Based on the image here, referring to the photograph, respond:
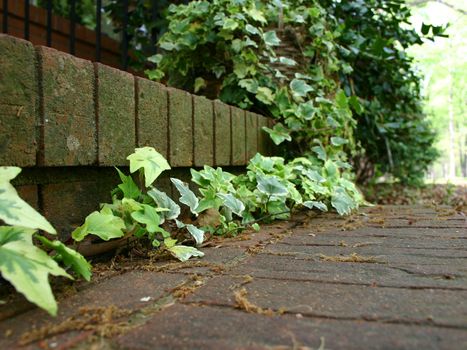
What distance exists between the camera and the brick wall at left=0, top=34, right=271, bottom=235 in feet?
3.45

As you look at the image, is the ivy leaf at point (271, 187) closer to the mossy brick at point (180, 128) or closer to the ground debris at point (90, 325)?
the mossy brick at point (180, 128)

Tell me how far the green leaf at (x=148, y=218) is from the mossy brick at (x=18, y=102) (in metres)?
0.32

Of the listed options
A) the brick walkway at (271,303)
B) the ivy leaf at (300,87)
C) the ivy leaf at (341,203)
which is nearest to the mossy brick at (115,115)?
the brick walkway at (271,303)

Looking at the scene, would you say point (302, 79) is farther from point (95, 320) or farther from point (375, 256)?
point (95, 320)

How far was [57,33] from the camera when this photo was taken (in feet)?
12.3

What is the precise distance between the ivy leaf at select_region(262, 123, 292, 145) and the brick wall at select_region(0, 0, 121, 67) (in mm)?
1886

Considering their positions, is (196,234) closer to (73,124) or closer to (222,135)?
(73,124)

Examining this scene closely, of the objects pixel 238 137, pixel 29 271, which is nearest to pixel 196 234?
pixel 29 271

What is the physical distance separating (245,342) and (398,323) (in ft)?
→ 0.92

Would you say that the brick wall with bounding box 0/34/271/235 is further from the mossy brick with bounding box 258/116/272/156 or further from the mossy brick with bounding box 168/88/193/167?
the mossy brick with bounding box 258/116/272/156

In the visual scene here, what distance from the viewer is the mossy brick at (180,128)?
173 cm

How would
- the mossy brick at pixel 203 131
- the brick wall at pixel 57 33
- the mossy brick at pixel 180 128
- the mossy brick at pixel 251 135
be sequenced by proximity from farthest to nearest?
the brick wall at pixel 57 33, the mossy brick at pixel 251 135, the mossy brick at pixel 203 131, the mossy brick at pixel 180 128

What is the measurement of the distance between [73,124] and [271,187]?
3.46 feet

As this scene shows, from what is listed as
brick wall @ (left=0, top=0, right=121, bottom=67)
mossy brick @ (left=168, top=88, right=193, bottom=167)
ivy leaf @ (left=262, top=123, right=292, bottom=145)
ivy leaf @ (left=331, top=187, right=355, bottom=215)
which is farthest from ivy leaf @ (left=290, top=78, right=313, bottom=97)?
brick wall @ (left=0, top=0, right=121, bottom=67)
